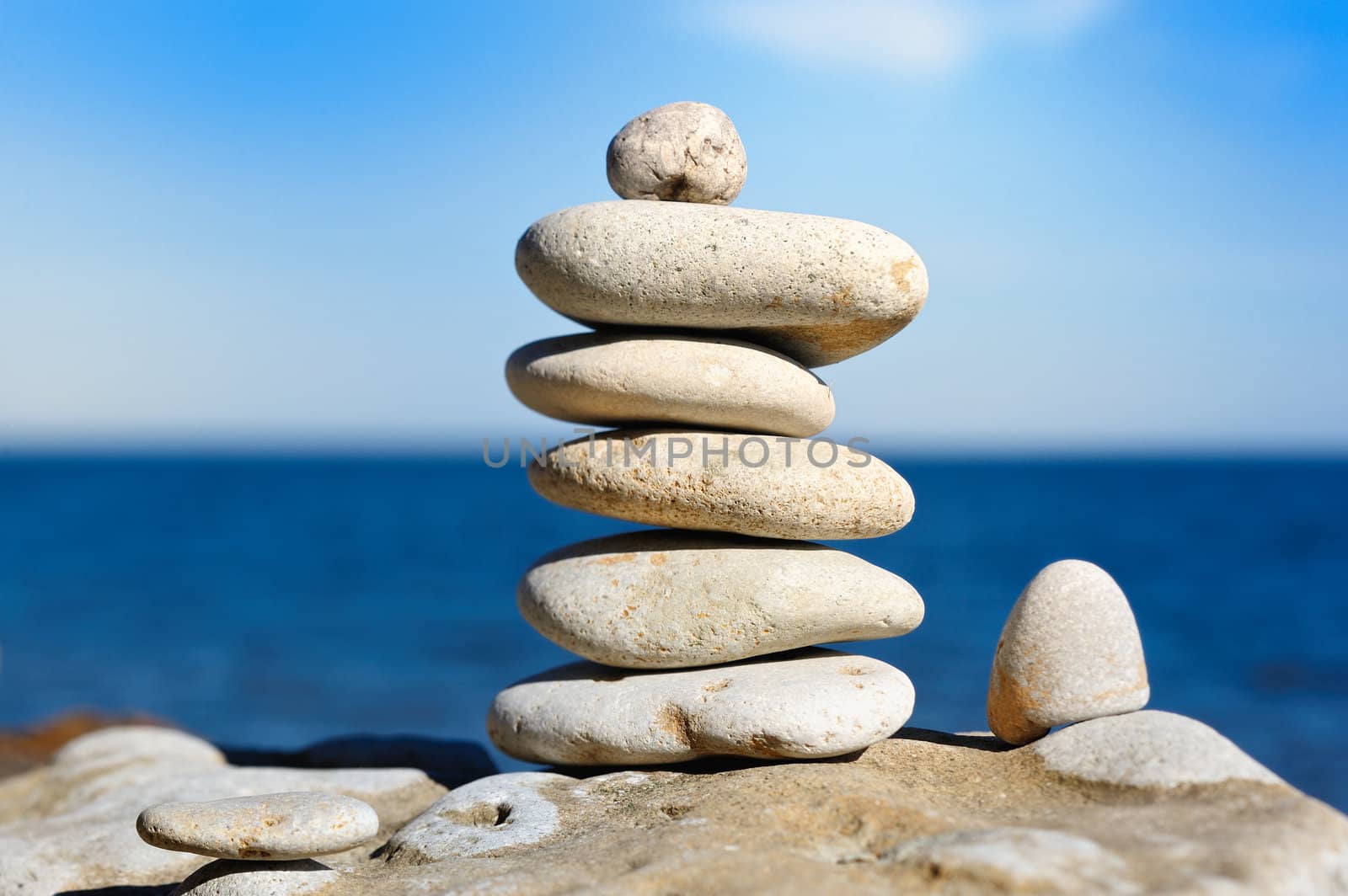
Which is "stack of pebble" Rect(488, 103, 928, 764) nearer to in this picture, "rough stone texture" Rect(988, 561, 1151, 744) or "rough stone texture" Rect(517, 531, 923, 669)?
"rough stone texture" Rect(517, 531, 923, 669)

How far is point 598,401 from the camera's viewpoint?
5.79 metres

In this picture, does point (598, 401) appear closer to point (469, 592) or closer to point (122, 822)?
point (122, 822)

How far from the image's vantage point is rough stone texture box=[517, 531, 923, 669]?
550cm

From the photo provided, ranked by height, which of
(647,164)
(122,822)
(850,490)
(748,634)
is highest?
(647,164)

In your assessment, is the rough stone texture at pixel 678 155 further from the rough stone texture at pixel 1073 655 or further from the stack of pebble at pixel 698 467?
the rough stone texture at pixel 1073 655

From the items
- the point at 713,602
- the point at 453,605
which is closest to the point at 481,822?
the point at 713,602

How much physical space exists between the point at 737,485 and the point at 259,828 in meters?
2.67

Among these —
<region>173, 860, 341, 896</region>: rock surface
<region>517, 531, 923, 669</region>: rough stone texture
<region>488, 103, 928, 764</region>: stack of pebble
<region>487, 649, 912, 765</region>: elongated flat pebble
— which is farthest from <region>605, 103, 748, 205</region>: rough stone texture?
<region>173, 860, 341, 896</region>: rock surface

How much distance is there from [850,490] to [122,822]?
4321 mm

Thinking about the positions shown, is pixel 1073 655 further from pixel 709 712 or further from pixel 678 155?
pixel 678 155

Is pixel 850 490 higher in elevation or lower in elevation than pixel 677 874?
higher

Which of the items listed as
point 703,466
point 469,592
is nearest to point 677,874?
point 703,466

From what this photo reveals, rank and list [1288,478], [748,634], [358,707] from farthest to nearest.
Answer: [1288,478] < [358,707] < [748,634]

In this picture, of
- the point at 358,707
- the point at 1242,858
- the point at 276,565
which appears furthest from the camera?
the point at 276,565
